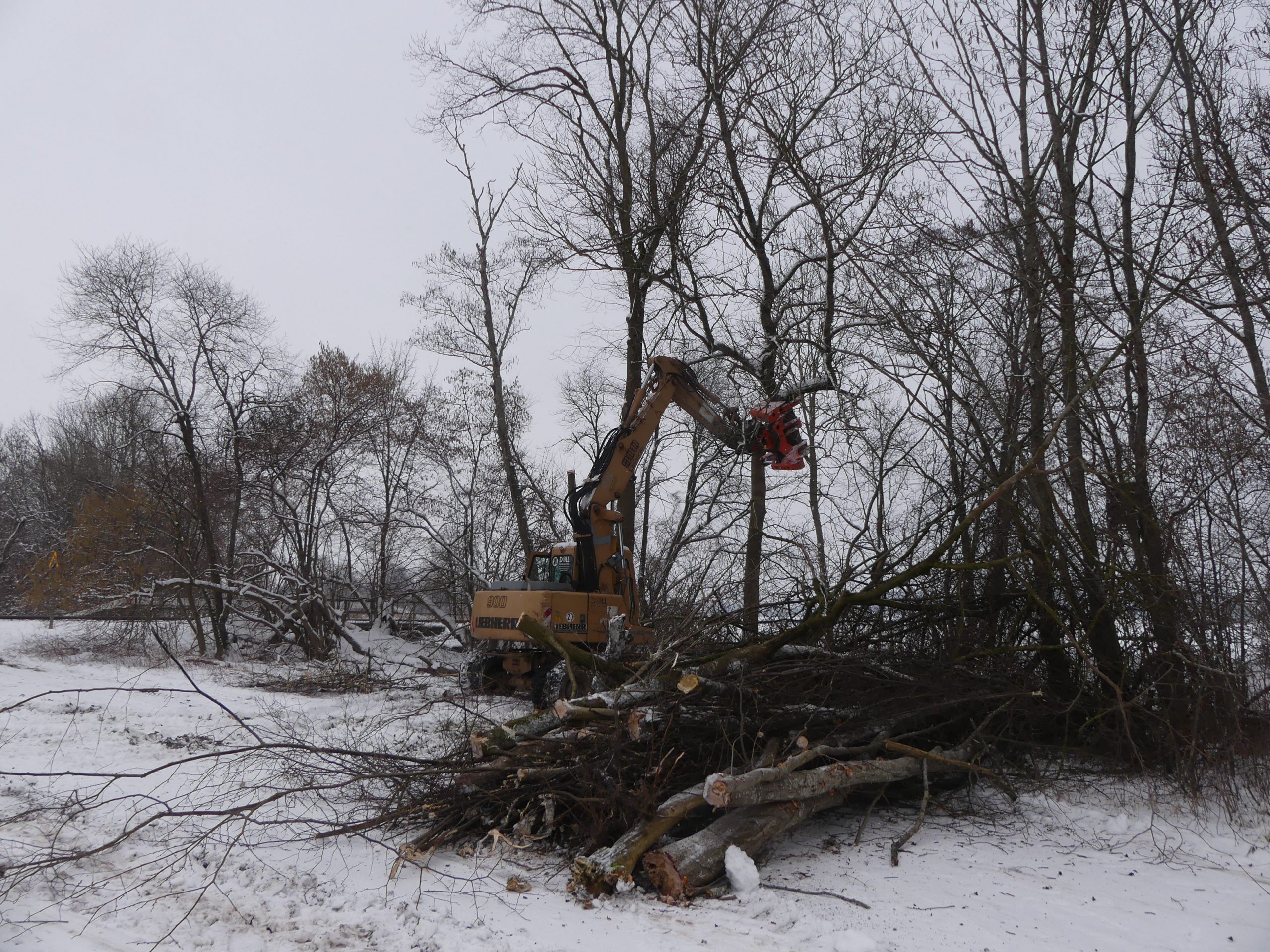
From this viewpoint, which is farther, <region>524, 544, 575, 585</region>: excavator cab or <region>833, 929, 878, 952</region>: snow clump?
<region>524, 544, 575, 585</region>: excavator cab

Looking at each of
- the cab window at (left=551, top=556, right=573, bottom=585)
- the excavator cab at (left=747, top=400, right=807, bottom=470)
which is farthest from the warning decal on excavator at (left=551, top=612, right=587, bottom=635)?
the excavator cab at (left=747, top=400, right=807, bottom=470)

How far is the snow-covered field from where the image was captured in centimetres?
369

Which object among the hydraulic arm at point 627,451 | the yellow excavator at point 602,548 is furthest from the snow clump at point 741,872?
the hydraulic arm at point 627,451

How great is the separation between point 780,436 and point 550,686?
3992mm

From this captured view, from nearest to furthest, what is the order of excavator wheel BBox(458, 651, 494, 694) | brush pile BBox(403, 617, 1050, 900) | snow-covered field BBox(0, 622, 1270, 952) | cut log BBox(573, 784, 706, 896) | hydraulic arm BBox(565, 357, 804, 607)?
1. snow-covered field BBox(0, 622, 1270, 952)
2. cut log BBox(573, 784, 706, 896)
3. brush pile BBox(403, 617, 1050, 900)
4. hydraulic arm BBox(565, 357, 804, 607)
5. excavator wheel BBox(458, 651, 494, 694)

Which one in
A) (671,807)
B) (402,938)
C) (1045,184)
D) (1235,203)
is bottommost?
(402,938)

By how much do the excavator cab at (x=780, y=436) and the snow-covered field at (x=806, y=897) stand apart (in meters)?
4.84

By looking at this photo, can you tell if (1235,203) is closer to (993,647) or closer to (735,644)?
(993,647)

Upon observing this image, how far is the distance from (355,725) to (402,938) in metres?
5.09

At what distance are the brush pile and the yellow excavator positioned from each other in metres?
3.90

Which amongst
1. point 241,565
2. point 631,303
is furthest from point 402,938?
point 241,565

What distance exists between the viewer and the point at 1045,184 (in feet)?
26.6

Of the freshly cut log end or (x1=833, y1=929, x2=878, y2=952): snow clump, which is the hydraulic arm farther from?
(x1=833, y1=929, x2=878, y2=952): snow clump

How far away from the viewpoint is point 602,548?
10484 millimetres
